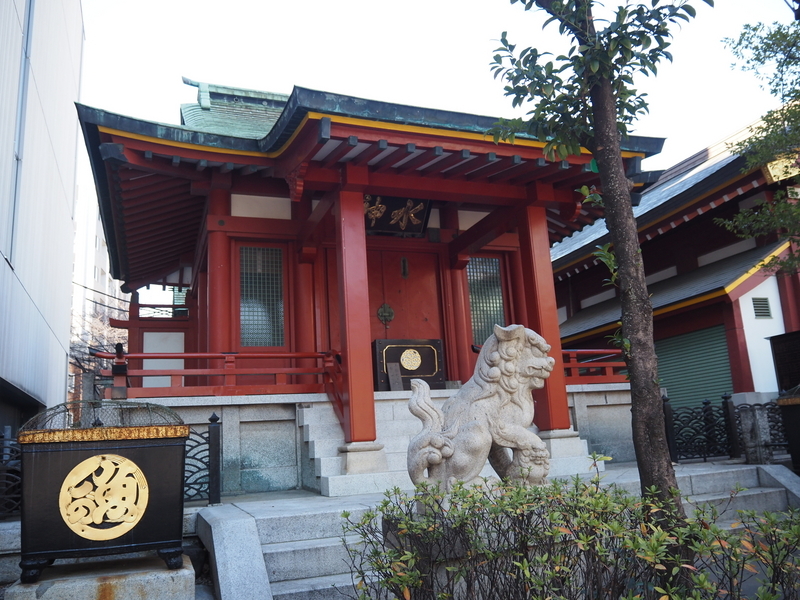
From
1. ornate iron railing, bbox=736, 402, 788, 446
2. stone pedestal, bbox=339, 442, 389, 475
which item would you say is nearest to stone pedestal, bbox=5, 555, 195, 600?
stone pedestal, bbox=339, 442, 389, 475

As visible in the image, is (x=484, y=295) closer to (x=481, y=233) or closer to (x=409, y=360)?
(x=481, y=233)

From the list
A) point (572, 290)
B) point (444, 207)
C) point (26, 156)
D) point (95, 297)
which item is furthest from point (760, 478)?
point (95, 297)

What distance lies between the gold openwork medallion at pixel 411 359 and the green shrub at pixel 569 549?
21.3 ft

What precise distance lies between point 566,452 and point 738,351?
603 cm

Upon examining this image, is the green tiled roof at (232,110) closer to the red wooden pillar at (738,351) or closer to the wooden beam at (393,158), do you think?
the wooden beam at (393,158)

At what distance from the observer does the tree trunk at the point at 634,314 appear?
4008 millimetres

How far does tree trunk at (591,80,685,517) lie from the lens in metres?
4.01

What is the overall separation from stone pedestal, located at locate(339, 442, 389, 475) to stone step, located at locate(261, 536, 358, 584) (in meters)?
2.66

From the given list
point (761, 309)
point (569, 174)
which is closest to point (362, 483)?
point (569, 174)

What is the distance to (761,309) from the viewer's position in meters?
13.3

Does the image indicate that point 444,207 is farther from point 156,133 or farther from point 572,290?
point 572,290

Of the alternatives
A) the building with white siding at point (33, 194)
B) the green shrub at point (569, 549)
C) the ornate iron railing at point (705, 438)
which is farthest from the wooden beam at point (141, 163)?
the ornate iron railing at point (705, 438)

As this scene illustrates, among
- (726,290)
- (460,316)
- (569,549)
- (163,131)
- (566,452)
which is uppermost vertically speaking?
(163,131)

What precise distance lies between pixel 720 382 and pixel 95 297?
3856cm
